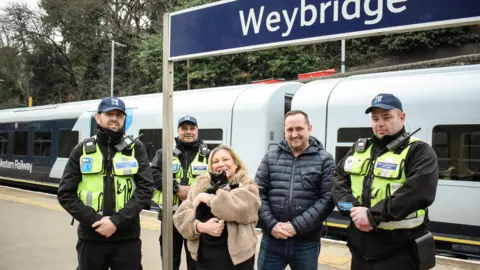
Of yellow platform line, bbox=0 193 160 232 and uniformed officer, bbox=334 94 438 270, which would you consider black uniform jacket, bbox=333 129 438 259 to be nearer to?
uniformed officer, bbox=334 94 438 270

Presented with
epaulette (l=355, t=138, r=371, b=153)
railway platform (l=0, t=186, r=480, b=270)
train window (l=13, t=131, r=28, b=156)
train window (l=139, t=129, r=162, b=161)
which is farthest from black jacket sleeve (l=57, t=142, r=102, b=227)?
train window (l=13, t=131, r=28, b=156)

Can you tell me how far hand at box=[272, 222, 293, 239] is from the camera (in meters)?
2.87

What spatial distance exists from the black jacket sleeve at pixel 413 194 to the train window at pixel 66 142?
33.6 feet

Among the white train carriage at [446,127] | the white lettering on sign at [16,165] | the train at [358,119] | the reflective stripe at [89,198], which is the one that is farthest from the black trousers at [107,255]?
the white lettering on sign at [16,165]

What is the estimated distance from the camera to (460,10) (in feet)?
5.58

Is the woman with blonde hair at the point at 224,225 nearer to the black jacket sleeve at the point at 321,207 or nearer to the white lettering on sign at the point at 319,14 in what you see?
the black jacket sleeve at the point at 321,207

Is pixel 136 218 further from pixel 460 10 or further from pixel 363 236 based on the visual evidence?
pixel 460 10

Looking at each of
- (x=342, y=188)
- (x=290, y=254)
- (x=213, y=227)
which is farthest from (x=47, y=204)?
(x=342, y=188)

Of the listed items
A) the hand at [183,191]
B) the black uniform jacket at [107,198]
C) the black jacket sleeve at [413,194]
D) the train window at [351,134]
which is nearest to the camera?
the black jacket sleeve at [413,194]

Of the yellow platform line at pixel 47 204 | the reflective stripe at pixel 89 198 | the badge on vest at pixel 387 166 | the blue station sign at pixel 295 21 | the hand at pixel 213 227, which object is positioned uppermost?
the blue station sign at pixel 295 21

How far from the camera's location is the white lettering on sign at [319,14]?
1.85m

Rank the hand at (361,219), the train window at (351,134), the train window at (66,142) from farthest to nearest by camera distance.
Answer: the train window at (66,142) → the train window at (351,134) → the hand at (361,219)

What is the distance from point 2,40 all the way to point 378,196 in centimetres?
4377

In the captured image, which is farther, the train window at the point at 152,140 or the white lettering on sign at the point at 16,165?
the white lettering on sign at the point at 16,165
